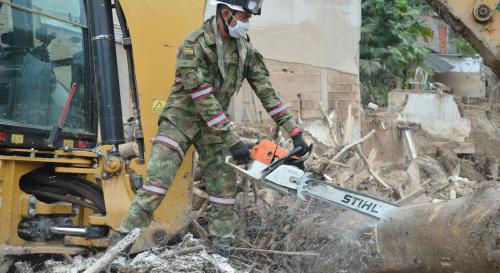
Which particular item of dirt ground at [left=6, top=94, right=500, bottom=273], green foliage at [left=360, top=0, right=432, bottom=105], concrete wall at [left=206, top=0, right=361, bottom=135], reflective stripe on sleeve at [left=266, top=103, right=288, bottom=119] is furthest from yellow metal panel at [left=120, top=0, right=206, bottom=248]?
green foliage at [left=360, top=0, right=432, bottom=105]

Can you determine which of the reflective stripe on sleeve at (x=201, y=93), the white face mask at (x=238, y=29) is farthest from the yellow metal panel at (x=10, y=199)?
the white face mask at (x=238, y=29)

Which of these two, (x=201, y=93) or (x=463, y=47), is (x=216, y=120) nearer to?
(x=201, y=93)

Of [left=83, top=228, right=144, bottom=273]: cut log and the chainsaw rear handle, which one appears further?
the chainsaw rear handle

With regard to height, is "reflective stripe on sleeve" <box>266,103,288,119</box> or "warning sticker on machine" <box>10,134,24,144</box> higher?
"reflective stripe on sleeve" <box>266,103,288,119</box>

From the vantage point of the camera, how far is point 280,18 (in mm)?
8883

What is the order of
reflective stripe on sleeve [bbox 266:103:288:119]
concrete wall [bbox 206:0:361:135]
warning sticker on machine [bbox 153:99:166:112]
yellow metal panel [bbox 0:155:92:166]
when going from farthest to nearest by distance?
Answer: concrete wall [bbox 206:0:361:135] → reflective stripe on sleeve [bbox 266:103:288:119] → warning sticker on machine [bbox 153:99:166:112] → yellow metal panel [bbox 0:155:92:166]

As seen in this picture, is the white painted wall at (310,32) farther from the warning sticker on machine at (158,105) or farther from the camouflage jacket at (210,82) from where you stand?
the warning sticker on machine at (158,105)

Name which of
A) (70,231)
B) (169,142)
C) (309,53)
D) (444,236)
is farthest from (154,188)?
(309,53)

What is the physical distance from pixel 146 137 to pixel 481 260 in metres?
2.15

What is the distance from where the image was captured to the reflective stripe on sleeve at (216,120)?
3816mm

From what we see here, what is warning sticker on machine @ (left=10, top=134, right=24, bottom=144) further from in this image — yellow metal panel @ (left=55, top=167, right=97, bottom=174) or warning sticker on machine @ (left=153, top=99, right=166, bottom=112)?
warning sticker on machine @ (left=153, top=99, right=166, bottom=112)

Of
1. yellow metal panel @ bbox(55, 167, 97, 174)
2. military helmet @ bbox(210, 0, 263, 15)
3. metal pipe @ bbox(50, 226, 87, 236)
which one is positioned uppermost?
military helmet @ bbox(210, 0, 263, 15)

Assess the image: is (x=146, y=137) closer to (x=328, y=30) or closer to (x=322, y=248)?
(x=322, y=248)

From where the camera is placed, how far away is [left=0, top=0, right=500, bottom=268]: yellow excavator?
3787 mm
